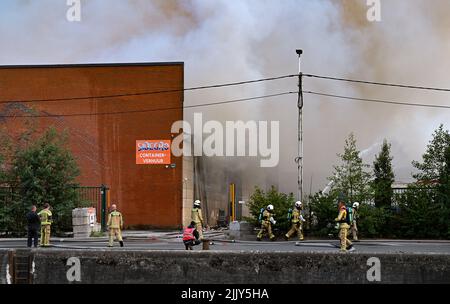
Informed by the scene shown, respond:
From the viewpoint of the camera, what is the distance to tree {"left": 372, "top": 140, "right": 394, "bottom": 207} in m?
22.4

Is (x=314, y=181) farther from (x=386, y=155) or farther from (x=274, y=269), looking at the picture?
(x=274, y=269)

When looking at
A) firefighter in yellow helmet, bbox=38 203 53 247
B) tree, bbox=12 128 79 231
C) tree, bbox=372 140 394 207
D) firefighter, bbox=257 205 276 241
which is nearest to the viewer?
firefighter in yellow helmet, bbox=38 203 53 247

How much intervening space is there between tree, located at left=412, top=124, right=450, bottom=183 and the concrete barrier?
583 inches

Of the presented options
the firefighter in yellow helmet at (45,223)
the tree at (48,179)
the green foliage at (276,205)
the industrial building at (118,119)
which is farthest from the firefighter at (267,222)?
the tree at (48,179)

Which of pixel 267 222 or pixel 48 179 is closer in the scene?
pixel 267 222

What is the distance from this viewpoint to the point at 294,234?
2169 cm

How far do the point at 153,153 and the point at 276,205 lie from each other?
8841mm

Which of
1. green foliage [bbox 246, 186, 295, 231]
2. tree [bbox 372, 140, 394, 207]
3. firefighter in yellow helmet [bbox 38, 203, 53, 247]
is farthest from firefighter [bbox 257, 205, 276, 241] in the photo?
firefighter in yellow helmet [bbox 38, 203, 53, 247]

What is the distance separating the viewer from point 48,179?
23.2 metres

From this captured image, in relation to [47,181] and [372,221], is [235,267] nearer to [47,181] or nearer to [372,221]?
[372,221]

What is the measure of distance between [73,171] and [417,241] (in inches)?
558

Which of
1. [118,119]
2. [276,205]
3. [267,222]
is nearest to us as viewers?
[267,222]

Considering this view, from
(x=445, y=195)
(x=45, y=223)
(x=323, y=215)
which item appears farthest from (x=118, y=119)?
(x=445, y=195)

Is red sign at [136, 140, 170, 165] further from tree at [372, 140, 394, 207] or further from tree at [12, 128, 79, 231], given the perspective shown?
tree at [372, 140, 394, 207]
